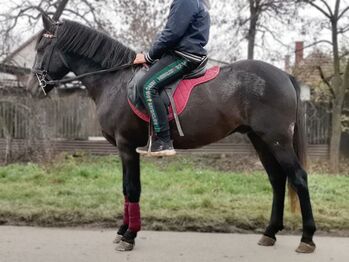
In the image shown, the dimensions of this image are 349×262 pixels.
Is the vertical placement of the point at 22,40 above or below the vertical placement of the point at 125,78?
above

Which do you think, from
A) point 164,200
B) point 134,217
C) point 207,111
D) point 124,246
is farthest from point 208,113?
point 164,200

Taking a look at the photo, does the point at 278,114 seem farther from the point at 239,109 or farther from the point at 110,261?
the point at 110,261

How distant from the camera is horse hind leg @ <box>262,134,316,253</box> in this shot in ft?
16.3

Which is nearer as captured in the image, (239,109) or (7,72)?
(239,109)

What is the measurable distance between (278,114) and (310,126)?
1354 centimetres

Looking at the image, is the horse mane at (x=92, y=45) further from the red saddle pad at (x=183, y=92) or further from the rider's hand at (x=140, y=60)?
the red saddle pad at (x=183, y=92)

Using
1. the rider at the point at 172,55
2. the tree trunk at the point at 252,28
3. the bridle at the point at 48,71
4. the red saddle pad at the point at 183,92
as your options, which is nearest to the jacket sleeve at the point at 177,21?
the rider at the point at 172,55

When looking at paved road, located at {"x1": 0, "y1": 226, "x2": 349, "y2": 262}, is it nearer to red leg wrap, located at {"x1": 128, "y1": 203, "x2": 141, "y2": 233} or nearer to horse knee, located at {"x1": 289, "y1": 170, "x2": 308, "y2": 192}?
red leg wrap, located at {"x1": 128, "y1": 203, "x2": 141, "y2": 233}

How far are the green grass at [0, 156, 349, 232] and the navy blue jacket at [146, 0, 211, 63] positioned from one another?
2.25 metres

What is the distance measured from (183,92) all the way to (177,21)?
76 centimetres

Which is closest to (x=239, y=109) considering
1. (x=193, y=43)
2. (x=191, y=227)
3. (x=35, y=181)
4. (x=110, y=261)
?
(x=193, y=43)

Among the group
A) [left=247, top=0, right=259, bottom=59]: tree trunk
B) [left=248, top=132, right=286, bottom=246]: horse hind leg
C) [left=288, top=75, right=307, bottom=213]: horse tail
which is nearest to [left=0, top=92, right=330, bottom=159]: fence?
[left=247, top=0, right=259, bottom=59]: tree trunk

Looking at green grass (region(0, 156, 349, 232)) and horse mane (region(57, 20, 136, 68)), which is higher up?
horse mane (region(57, 20, 136, 68))

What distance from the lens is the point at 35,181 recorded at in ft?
28.9
